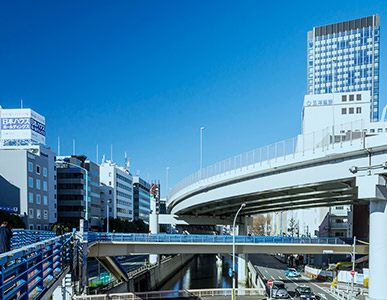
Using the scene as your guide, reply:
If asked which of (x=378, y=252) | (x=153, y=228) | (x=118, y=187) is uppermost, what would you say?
(x=378, y=252)

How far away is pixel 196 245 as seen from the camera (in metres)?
34.8

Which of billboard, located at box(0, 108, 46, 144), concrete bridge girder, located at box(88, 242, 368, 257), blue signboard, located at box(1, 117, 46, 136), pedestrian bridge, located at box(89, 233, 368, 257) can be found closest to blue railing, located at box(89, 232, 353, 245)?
pedestrian bridge, located at box(89, 233, 368, 257)

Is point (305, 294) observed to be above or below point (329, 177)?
below

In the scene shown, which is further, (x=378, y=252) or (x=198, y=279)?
(x=198, y=279)

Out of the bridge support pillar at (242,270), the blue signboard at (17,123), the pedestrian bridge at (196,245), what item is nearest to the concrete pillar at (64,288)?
the pedestrian bridge at (196,245)

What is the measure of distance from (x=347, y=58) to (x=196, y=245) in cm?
15505

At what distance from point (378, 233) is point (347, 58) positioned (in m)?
161

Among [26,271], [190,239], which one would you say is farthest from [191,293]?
[26,271]

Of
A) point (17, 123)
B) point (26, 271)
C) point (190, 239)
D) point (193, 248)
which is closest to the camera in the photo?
point (26, 271)

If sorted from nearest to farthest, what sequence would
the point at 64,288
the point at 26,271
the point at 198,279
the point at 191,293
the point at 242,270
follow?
the point at 26,271, the point at 64,288, the point at 191,293, the point at 242,270, the point at 198,279

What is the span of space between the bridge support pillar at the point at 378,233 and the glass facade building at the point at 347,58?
146653 mm

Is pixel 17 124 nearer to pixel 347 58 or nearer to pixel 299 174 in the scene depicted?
pixel 299 174

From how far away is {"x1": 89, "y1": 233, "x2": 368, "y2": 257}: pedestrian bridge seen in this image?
3158cm

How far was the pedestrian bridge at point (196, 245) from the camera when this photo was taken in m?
31.6
